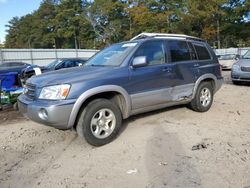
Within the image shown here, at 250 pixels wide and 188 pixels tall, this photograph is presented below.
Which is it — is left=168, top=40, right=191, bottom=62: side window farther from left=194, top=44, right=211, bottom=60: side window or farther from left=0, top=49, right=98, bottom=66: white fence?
left=0, top=49, right=98, bottom=66: white fence

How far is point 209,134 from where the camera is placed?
544 centimetres

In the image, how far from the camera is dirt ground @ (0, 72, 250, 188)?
3.81 m

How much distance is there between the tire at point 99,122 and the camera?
189 inches

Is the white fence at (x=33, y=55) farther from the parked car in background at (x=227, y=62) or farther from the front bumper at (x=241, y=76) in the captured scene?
the front bumper at (x=241, y=76)

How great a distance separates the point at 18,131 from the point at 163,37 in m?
3.62

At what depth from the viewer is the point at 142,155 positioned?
4.55 m

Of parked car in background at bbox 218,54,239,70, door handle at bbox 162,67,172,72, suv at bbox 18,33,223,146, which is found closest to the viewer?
suv at bbox 18,33,223,146

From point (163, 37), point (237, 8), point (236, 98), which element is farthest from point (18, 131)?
point (237, 8)

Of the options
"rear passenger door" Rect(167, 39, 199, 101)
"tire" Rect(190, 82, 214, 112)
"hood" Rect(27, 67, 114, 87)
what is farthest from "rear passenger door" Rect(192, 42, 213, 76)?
"hood" Rect(27, 67, 114, 87)

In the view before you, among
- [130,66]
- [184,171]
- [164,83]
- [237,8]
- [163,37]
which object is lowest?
[184,171]

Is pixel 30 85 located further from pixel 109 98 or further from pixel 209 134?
pixel 209 134

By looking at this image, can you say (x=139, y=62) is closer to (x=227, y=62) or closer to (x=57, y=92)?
(x=57, y=92)

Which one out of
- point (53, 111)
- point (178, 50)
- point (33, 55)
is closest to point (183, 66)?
point (178, 50)

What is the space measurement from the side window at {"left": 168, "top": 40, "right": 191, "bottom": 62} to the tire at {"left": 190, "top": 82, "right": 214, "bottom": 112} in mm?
830
